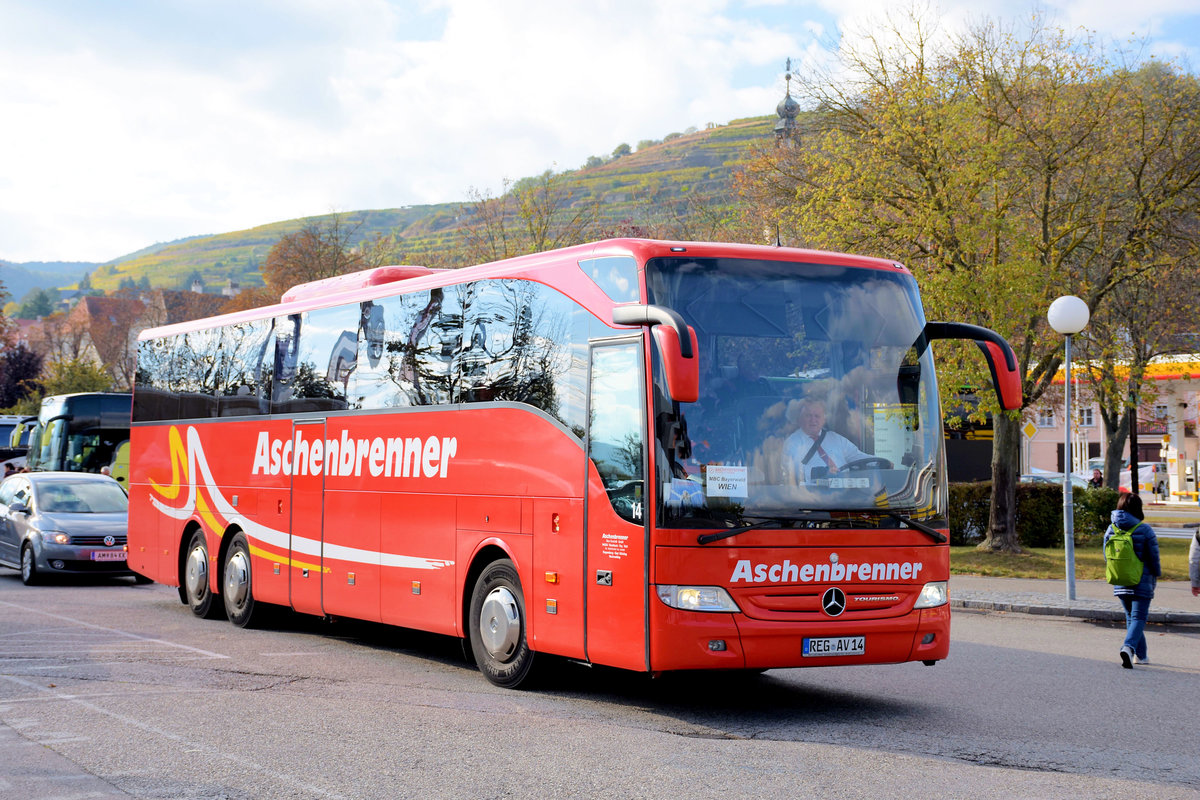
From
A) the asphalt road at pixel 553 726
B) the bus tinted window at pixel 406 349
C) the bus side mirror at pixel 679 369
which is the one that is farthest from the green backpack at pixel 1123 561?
the bus tinted window at pixel 406 349

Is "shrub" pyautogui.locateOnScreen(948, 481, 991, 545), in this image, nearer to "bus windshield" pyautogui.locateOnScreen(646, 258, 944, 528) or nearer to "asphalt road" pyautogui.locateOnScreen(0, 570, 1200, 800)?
"asphalt road" pyautogui.locateOnScreen(0, 570, 1200, 800)

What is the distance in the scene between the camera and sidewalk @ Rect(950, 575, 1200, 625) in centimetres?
1720

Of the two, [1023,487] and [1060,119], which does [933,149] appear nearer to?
[1060,119]

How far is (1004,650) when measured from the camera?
13508mm

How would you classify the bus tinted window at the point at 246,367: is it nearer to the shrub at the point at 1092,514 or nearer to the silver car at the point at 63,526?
the silver car at the point at 63,526

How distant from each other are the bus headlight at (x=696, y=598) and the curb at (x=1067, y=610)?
10366 mm

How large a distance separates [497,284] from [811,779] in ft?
17.3

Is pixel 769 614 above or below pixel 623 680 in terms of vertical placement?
above

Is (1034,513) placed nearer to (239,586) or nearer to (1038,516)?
(1038,516)

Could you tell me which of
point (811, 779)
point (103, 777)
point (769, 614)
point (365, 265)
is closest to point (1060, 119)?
point (769, 614)

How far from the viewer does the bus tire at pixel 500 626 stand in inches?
388

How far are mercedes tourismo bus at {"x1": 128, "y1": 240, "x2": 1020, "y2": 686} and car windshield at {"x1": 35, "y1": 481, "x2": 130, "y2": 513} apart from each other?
1026cm

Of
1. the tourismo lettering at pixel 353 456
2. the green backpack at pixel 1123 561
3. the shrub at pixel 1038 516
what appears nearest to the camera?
the tourismo lettering at pixel 353 456

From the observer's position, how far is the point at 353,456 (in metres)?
12.5
